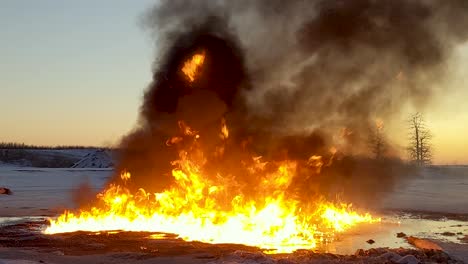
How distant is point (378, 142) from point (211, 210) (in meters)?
11.1

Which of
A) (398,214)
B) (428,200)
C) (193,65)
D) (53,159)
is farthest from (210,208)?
(53,159)

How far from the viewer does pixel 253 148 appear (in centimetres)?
2273

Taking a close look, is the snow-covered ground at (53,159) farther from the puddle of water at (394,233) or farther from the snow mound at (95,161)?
the puddle of water at (394,233)

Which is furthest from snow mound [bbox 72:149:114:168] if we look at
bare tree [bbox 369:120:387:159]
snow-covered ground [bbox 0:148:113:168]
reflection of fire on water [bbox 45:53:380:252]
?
reflection of fire on water [bbox 45:53:380:252]

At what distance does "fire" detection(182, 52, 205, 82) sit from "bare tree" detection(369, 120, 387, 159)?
8.37m

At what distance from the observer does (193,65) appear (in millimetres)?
22469

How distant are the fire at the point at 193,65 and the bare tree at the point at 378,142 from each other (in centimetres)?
837

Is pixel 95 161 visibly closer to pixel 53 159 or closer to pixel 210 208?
pixel 53 159

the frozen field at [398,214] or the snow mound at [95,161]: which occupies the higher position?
the snow mound at [95,161]

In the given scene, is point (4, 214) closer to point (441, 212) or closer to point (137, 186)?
point (137, 186)

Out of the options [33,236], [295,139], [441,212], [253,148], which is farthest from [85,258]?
[441,212]

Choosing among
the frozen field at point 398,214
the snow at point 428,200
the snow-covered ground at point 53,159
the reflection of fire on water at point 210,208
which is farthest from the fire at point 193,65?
the snow-covered ground at point 53,159

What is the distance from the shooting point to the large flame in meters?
18.3

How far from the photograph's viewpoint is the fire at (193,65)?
22359mm
